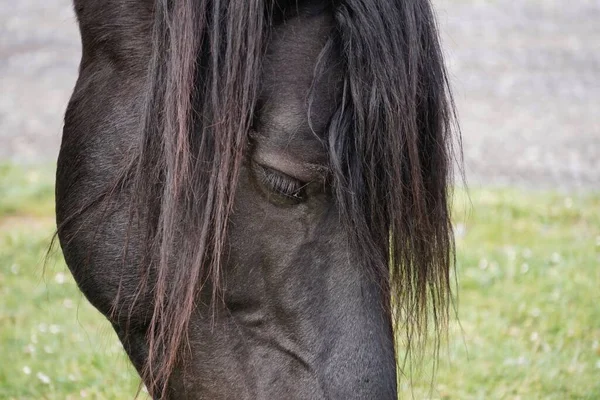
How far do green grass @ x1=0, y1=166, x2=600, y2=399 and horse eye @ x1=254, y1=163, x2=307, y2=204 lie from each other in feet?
3.46

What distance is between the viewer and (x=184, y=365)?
2.11m

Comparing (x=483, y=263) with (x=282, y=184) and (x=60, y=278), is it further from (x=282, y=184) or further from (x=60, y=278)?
(x=282, y=184)

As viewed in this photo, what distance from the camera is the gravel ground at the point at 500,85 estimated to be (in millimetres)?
8469

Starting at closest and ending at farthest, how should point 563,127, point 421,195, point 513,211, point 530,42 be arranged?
point 421,195 < point 513,211 < point 563,127 < point 530,42

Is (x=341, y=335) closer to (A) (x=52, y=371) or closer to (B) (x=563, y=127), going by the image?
(A) (x=52, y=371)

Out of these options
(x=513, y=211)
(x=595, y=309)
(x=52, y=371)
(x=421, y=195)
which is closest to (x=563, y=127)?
(x=513, y=211)

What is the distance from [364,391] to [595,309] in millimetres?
3252

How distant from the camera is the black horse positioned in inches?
76.9

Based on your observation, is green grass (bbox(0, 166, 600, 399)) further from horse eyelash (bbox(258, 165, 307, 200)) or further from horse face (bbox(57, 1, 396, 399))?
horse eyelash (bbox(258, 165, 307, 200))

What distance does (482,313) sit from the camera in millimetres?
4848

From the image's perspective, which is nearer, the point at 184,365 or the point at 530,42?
the point at 184,365

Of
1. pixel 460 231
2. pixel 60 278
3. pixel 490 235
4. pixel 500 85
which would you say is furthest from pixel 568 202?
pixel 500 85

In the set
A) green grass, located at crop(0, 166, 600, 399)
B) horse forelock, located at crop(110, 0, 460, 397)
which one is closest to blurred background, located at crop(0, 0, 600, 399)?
green grass, located at crop(0, 166, 600, 399)

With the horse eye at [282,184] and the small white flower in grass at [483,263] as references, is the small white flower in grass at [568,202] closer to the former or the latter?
the small white flower in grass at [483,263]
